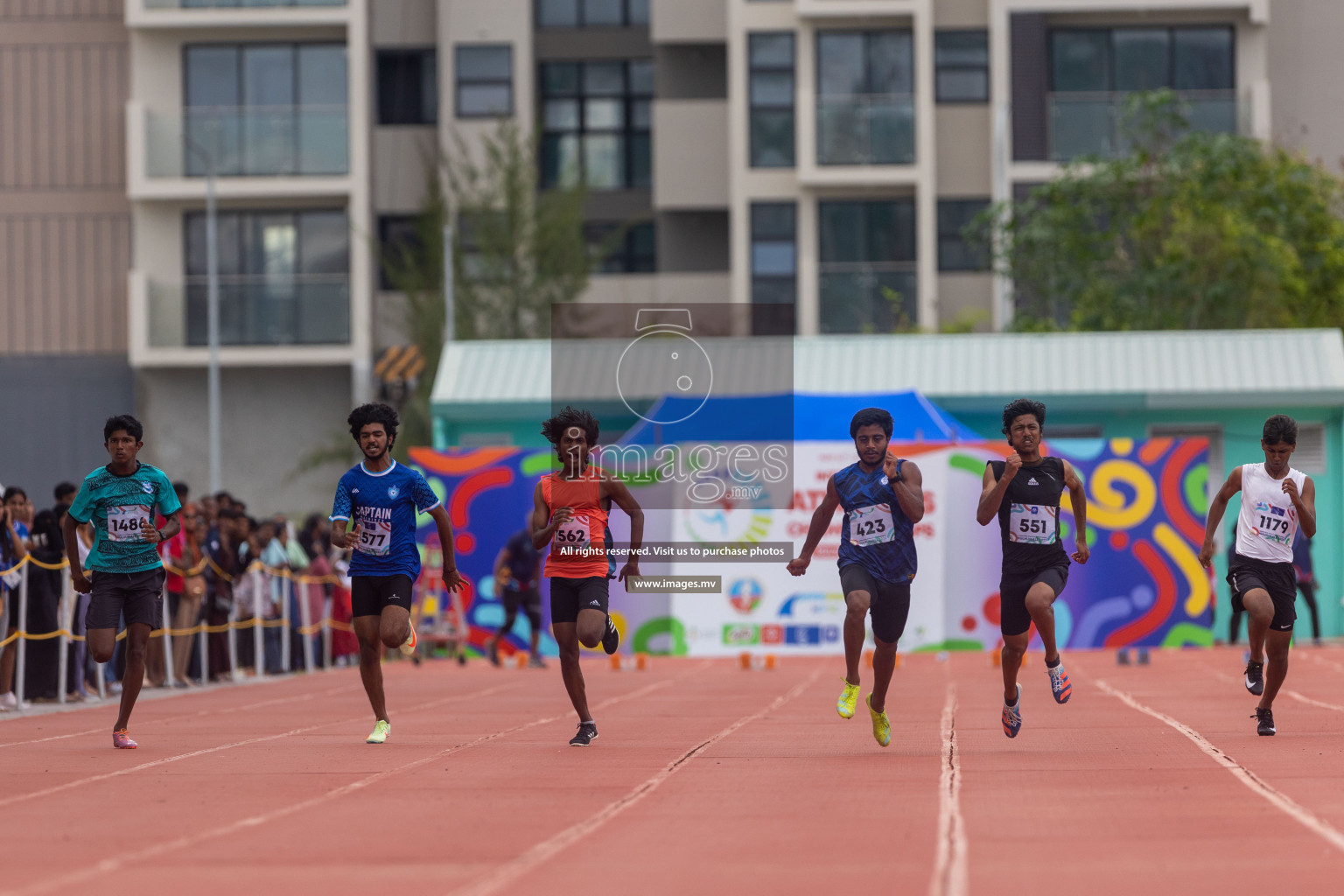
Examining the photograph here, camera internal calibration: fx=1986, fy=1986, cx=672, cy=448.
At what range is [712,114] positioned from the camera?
4353cm

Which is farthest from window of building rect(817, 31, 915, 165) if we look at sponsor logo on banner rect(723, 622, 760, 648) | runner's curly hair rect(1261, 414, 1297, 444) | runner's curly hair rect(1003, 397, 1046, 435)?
runner's curly hair rect(1003, 397, 1046, 435)

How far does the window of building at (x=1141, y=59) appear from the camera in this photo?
42.6 metres

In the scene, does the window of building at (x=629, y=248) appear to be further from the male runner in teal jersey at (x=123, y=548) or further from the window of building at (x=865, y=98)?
the male runner in teal jersey at (x=123, y=548)

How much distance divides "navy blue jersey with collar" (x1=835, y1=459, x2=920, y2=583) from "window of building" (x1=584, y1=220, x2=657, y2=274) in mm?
33745

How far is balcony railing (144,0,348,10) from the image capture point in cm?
4272

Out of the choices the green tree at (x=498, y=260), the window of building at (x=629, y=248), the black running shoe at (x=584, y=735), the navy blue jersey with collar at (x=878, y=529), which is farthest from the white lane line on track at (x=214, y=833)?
the window of building at (x=629, y=248)

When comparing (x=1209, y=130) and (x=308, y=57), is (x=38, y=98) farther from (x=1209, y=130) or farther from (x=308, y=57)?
(x=1209, y=130)

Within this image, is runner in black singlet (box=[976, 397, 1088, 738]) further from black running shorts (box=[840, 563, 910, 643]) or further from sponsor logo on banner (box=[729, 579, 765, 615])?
sponsor logo on banner (box=[729, 579, 765, 615])

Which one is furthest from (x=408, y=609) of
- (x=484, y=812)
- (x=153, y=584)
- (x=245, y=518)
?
(x=245, y=518)

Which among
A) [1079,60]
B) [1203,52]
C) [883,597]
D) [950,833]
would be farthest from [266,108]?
[950,833]

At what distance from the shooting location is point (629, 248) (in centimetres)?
4616

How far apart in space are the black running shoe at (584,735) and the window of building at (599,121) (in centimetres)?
3304

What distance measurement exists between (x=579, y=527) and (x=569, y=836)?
4.24 metres

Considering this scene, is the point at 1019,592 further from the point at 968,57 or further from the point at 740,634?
the point at 968,57
